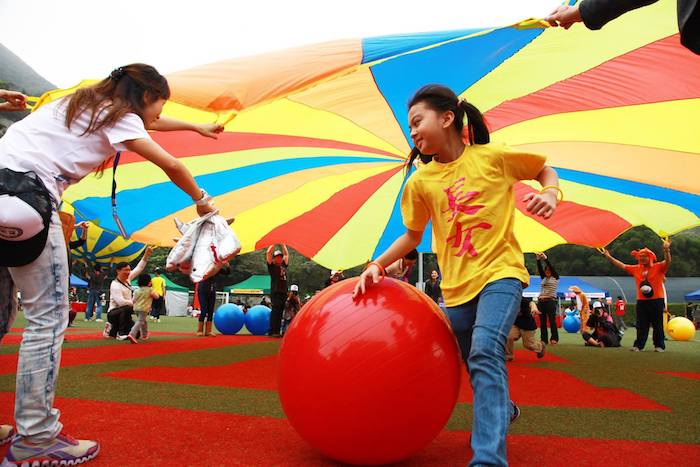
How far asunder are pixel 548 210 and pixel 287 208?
21.2ft

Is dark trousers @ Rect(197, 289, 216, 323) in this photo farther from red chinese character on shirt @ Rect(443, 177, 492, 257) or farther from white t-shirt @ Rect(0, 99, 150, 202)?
red chinese character on shirt @ Rect(443, 177, 492, 257)

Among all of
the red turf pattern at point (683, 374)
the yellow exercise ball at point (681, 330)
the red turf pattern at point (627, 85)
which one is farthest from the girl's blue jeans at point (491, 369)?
the yellow exercise ball at point (681, 330)

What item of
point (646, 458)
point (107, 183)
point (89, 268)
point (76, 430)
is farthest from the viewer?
point (89, 268)

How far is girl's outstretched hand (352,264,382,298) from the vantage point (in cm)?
235

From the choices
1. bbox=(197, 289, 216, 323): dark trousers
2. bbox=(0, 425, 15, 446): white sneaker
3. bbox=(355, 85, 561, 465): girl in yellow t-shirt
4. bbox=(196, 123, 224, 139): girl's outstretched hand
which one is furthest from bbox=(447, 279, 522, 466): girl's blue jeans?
bbox=(197, 289, 216, 323): dark trousers

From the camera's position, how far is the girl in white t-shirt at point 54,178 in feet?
6.67

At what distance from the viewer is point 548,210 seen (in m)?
2.10

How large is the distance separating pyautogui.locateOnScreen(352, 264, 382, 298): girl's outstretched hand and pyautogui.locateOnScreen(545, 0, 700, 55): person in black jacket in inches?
52.6

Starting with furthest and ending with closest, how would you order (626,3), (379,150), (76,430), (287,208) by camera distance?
(287,208), (379,150), (76,430), (626,3)

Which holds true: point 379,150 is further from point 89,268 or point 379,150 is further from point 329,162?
point 89,268

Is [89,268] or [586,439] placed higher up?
[586,439]

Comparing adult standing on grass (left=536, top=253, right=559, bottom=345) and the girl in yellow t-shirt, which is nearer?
the girl in yellow t-shirt

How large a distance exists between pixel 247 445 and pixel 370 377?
0.88 metres

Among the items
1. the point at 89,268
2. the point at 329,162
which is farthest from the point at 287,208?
the point at 89,268
